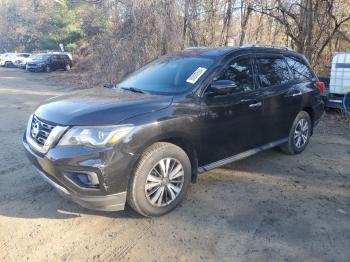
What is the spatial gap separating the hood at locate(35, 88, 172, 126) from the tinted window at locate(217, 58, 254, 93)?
95cm

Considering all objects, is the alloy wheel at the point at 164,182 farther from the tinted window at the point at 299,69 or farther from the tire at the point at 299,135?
the tinted window at the point at 299,69

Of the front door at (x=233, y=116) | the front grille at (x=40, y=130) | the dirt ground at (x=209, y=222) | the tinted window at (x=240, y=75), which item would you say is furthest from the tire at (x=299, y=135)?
the front grille at (x=40, y=130)

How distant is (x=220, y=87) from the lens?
399 centimetres

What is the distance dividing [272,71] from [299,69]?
913mm

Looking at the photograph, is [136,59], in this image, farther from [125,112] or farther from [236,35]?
[125,112]

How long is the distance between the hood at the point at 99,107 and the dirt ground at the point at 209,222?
1.10 metres

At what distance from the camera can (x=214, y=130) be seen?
13.5ft

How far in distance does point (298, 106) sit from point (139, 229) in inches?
133

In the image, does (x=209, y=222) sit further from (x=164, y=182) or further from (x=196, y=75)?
(x=196, y=75)

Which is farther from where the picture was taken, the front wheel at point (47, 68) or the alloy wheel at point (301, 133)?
the front wheel at point (47, 68)

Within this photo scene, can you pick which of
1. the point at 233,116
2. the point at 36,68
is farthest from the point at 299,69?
the point at 36,68

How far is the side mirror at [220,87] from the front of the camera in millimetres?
3996

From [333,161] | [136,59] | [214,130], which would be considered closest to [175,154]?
[214,130]

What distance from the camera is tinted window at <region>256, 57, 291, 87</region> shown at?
4848 millimetres
